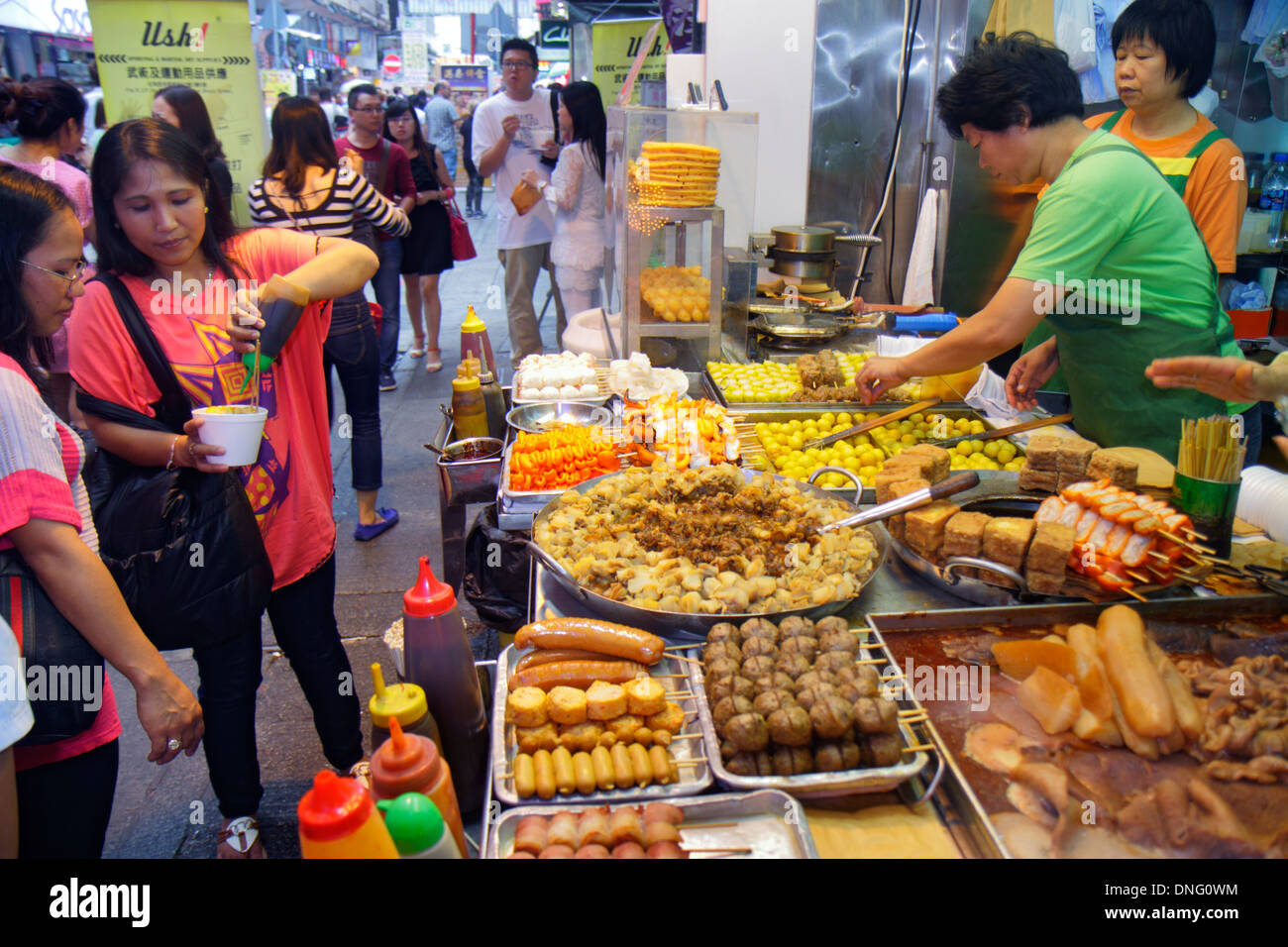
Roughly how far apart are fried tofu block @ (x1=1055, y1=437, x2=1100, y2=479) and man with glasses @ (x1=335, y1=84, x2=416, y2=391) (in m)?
6.25

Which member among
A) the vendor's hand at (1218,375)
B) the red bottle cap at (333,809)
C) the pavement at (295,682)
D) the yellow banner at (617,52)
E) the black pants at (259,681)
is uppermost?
the yellow banner at (617,52)

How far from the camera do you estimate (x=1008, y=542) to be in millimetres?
2281

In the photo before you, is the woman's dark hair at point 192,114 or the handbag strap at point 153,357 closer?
the handbag strap at point 153,357

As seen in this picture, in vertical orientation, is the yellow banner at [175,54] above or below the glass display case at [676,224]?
above

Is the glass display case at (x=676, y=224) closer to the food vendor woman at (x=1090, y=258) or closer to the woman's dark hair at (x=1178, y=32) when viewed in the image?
the food vendor woman at (x=1090, y=258)

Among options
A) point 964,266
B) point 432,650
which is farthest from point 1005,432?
point 964,266

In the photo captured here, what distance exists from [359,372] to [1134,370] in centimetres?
437

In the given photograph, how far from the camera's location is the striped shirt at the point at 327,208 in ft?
16.2

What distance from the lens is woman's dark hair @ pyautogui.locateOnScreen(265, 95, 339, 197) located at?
15.8 ft

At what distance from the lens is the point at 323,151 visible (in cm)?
506

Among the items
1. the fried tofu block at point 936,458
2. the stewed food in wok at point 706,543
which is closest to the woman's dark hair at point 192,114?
the stewed food in wok at point 706,543

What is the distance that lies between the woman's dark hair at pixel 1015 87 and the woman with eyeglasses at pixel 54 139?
17.1 ft
